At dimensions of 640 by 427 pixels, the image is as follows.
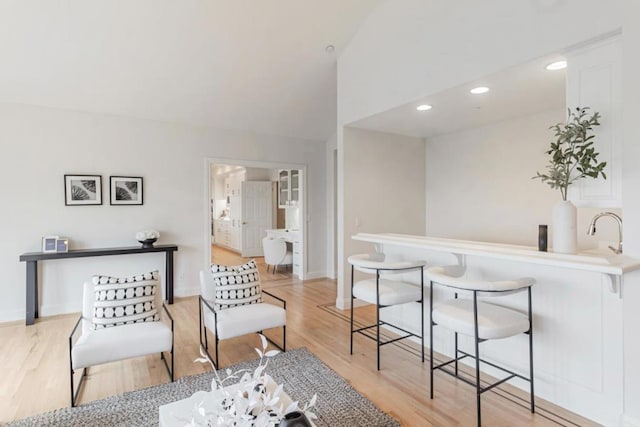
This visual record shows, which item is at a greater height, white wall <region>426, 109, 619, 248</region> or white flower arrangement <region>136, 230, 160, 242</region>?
white wall <region>426, 109, 619, 248</region>

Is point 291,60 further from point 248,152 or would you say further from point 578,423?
point 578,423

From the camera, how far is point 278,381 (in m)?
2.79

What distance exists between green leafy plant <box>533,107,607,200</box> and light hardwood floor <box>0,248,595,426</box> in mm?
1576

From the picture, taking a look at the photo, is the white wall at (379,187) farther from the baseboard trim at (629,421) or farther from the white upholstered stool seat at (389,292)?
the baseboard trim at (629,421)

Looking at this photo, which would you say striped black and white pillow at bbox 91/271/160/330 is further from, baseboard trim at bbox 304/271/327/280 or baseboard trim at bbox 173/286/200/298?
baseboard trim at bbox 304/271/327/280

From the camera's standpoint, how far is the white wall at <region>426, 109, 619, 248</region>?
419 cm

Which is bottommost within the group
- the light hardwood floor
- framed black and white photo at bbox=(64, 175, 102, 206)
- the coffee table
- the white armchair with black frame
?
the light hardwood floor

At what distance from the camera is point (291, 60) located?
4527 mm

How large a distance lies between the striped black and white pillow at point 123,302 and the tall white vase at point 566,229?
3.18m

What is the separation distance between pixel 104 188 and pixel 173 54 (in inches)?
85.0

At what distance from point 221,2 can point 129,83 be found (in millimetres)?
1714

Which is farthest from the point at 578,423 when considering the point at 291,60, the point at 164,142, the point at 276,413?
the point at 164,142

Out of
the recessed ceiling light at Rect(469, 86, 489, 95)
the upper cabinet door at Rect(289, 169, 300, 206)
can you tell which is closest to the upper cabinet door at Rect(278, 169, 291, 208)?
the upper cabinet door at Rect(289, 169, 300, 206)

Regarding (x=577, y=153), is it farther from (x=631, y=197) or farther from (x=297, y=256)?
(x=297, y=256)
